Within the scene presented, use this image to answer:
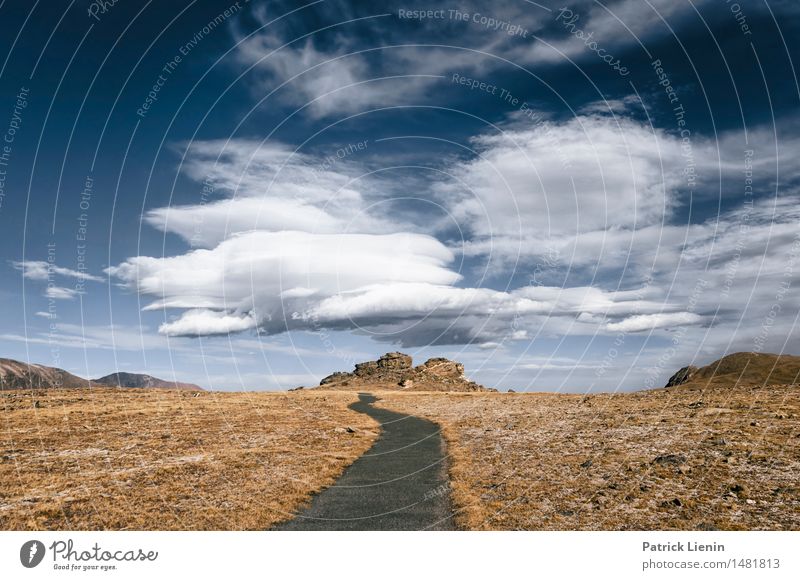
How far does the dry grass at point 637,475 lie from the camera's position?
1734 centimetres

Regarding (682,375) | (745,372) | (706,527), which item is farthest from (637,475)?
(682,375)

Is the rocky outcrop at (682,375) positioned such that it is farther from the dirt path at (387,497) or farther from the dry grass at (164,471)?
the dirt path at (387,497)

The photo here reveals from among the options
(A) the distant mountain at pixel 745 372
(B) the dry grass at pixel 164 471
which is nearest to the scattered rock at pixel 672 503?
(B) the dry grass at pixel 164 471

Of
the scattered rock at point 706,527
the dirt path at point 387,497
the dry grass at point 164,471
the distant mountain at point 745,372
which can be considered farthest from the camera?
the distant mountain at point 745,372

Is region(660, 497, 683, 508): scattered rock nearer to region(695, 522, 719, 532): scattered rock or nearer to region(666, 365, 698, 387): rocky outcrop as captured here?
region(695, 522, 719, 532): scattered rock

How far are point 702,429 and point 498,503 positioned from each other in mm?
23196

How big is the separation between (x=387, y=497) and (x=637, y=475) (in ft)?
40.0

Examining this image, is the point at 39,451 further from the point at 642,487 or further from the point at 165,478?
the point at 642,487

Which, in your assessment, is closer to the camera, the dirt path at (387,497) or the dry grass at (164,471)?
the dirt path at (387,497)

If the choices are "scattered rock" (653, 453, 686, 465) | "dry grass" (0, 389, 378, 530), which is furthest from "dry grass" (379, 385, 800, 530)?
"dry grass" (0, 389, 378, 530)

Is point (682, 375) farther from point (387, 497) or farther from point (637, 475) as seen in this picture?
point (387, 497)

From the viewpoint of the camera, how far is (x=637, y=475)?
22938mm

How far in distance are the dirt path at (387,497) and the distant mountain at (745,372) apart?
12356cm
